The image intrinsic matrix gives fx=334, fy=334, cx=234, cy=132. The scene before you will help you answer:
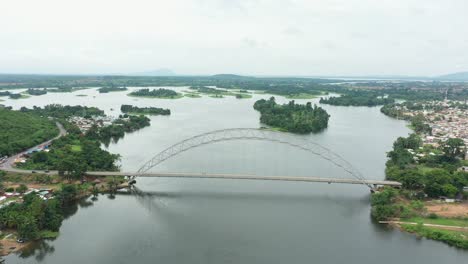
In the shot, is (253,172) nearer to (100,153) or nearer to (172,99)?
(100,153)

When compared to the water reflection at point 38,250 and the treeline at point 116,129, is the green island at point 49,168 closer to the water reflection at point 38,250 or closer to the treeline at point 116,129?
the treeline at point 116,129

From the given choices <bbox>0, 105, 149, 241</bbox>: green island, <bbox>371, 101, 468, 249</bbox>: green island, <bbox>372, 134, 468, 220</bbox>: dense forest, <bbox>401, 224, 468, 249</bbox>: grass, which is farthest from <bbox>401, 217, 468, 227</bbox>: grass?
<bbox>0, 105, 149, 241</bbox>: green island

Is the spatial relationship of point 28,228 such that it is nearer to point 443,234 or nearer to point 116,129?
point 443,234

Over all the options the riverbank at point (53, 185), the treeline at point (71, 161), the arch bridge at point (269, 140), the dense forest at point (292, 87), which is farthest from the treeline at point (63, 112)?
the dense forest at point (292, 87)

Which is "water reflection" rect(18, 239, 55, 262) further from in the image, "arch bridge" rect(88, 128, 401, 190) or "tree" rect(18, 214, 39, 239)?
"arch bridge" rect(88, 128, 401, 190)

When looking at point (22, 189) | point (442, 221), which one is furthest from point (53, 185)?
point (442, 221)
